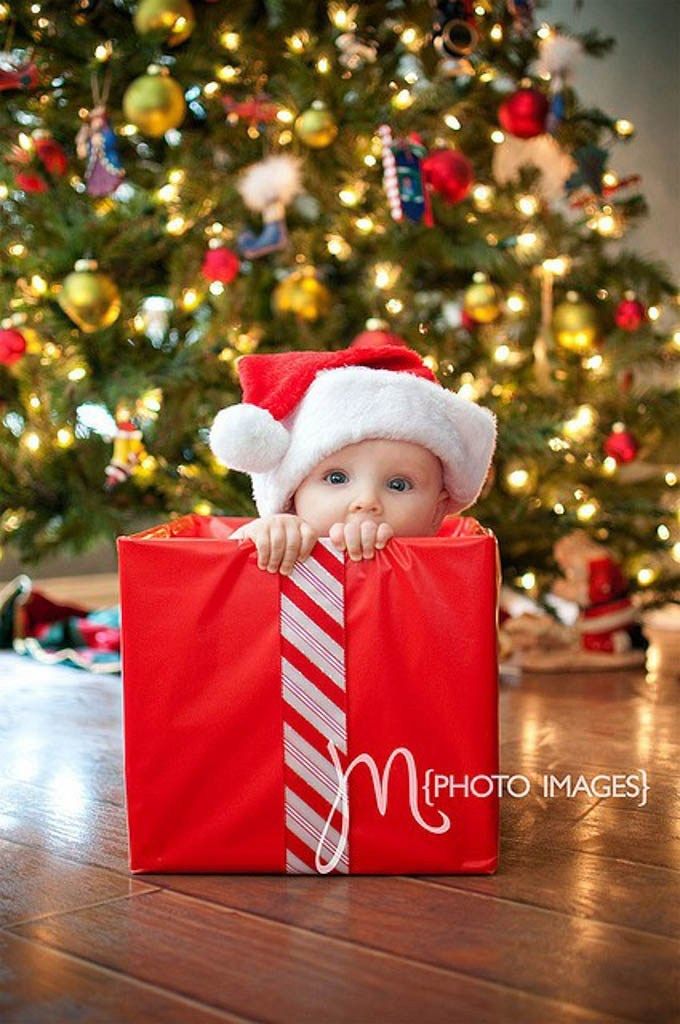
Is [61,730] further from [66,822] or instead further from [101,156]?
[101,156]

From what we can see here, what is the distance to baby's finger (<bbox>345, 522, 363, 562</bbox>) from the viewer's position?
119 cm

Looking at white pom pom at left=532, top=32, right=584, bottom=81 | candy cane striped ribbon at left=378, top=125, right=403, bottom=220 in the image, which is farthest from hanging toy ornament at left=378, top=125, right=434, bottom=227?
white pom pom at left=532, top=32, right=584, bottom=81

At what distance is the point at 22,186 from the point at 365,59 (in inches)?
33.4

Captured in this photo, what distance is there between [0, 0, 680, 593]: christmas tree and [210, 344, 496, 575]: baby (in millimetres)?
1114

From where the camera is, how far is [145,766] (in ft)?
3.93

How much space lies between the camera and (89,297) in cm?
240

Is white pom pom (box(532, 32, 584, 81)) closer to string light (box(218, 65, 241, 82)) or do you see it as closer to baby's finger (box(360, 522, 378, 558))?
string light (box(218, 65, 241, 82))

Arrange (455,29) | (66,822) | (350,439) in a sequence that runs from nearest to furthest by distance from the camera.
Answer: (350,439)
(66,822)
(455,29)

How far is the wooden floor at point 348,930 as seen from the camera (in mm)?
917

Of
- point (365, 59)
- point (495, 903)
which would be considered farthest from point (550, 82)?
point (495, 903)

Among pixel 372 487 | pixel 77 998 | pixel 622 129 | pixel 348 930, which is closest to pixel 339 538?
pixel 372 487

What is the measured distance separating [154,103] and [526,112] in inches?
33.0

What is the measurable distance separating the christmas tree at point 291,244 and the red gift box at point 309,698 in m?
1.30

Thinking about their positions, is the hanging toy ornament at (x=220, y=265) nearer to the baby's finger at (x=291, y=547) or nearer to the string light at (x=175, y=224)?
the string light at (x=175, y=224)
